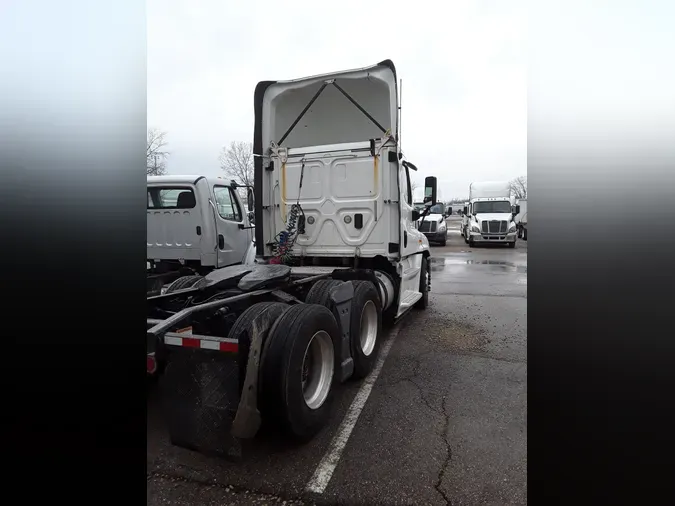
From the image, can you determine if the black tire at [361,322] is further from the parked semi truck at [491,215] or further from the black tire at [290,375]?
the parked semi truck at [491,215]

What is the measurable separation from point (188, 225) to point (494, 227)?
1736 cm

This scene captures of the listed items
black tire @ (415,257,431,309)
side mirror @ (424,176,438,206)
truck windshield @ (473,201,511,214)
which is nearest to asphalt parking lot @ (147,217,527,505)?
black tire @ (415,257,431,309)

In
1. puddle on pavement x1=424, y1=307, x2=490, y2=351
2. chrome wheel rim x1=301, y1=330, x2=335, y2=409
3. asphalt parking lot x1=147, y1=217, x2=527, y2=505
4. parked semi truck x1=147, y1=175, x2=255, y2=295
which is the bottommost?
Answer: asphalt parking lot x1=147, y1=217, x2=527, y2=505

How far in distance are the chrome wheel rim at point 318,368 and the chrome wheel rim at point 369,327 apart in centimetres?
113

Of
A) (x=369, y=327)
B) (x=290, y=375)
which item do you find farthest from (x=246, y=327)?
(x=369, y=327)

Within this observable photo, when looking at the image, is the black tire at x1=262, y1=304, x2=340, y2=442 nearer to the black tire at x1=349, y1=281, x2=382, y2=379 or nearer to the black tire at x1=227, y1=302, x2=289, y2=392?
the black tire at x1=227, y1=302, x2=289, y2=392

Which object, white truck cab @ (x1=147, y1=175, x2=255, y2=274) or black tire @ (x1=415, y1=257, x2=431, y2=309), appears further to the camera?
black tire @ (x1=415, y1=257, x2=431, y2=309)

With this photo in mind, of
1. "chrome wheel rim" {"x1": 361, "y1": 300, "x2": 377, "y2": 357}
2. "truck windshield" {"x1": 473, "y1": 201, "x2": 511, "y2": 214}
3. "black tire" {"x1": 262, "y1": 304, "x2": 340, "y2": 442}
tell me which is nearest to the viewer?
"black tire" {"x1": 262, "y1": 304, "x2": 340, "y2": 442}

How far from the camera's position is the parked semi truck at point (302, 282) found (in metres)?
2.72

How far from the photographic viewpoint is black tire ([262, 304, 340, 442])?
288 cm

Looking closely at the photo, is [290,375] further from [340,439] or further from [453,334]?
[453,334]

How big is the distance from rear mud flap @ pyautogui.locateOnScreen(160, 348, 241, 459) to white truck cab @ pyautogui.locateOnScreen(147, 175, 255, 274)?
4.80 meters

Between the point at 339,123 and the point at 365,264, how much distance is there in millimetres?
2296
